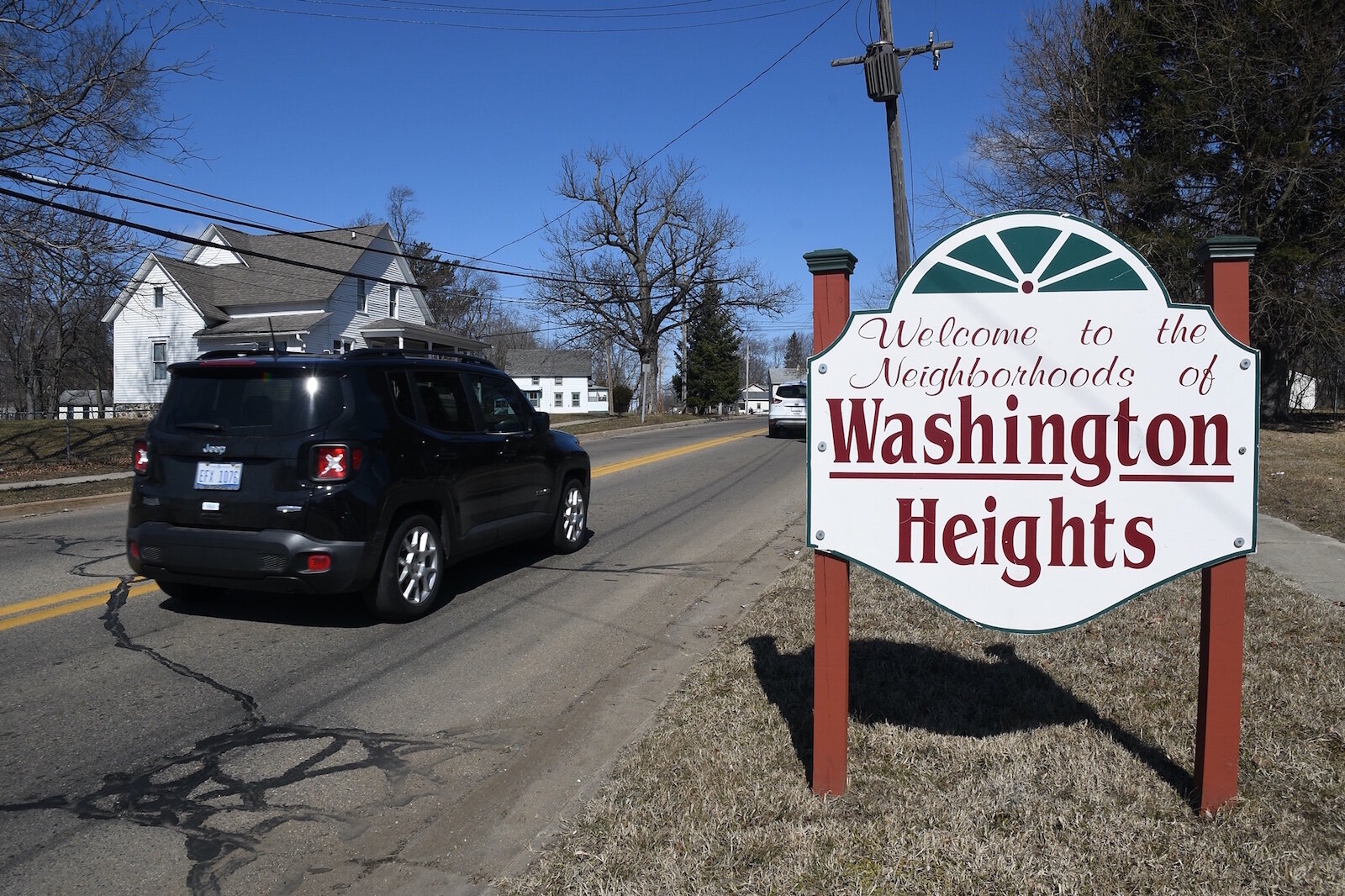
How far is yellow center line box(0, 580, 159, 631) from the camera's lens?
21.7 ft

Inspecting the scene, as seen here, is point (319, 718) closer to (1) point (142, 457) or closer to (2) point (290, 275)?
(1) point (142, 457)

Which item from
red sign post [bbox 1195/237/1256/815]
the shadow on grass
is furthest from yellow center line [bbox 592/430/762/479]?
red sign post [bbox 1195/237/1256/815]

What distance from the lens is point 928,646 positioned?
578 cm

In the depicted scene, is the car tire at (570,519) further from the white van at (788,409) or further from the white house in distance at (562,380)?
the white house in distance at (562,380)

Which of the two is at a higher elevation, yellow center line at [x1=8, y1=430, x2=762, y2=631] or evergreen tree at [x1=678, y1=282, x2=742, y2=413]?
evergreen tree at [x1=678, y1=282, x2=742, y2=413]

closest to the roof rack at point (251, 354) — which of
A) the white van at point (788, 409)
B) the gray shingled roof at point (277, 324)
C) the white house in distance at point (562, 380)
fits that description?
the white van at point (788, 409)

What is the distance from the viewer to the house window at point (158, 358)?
127 feet

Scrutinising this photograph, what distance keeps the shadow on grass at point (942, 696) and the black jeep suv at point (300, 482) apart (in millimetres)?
2574

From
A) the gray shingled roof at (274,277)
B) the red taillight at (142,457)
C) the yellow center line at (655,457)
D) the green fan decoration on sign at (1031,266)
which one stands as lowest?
the yellow center line at (655,457)

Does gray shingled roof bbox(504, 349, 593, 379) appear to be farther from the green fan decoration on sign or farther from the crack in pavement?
the green fan decoration on sign

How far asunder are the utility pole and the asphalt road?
36.7 ft

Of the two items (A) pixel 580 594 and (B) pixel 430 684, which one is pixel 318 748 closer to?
(B) pixel 430 684

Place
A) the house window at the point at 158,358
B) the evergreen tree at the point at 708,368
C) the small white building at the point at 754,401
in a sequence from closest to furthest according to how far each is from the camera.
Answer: the house window at the point at 158,358 → the evergreen tree at the point at 708,368 → the small white building at the point at 754,401

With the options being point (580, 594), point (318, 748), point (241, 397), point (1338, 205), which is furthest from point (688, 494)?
point (1338, 205)
